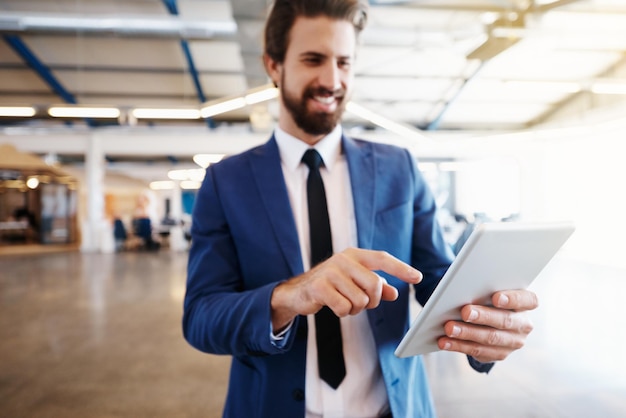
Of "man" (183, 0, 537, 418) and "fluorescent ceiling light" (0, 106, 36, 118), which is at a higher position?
"fluorescent ceiling light" (0, 106, 36, 118)

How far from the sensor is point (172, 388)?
10.2 ft

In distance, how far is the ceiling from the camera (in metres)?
6.77

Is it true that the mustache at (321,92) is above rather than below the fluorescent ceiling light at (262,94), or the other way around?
below

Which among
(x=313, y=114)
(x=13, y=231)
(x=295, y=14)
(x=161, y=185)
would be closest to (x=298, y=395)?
(x=313, y=114)

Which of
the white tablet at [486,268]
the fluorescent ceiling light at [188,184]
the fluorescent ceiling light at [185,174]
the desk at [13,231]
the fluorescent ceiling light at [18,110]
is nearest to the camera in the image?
the white tablet at [486,268]

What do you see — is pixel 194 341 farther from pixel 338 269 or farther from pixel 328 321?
pixel 338 269

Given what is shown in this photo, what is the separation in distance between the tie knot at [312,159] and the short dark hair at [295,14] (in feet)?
0.89

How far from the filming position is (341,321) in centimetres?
98

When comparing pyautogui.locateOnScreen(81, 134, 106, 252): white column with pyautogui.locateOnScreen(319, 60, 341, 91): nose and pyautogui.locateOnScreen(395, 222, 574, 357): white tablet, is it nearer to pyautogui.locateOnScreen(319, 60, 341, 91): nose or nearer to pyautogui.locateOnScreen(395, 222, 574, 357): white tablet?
pyautogui.locateOnScreen(319, 60, 341, 91): nose

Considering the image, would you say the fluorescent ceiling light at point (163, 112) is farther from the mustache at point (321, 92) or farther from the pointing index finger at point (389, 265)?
the pointing index finger at point (389, 265)

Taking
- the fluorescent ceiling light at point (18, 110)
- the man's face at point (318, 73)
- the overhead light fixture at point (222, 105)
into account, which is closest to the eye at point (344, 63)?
the man's face at point (318, 73)

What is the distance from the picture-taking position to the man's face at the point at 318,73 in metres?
1.00

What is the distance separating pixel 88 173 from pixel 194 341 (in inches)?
576

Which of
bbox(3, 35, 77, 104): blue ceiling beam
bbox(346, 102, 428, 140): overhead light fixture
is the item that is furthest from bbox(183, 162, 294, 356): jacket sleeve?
bbox(3, 35, 77, 104): blue ceiling beam
